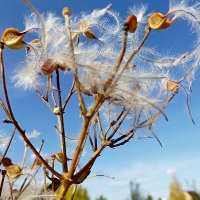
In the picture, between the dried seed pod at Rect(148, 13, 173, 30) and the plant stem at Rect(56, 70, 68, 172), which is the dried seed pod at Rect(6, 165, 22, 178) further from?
the dried seed pod at Rect(148, 13, 173, 30)

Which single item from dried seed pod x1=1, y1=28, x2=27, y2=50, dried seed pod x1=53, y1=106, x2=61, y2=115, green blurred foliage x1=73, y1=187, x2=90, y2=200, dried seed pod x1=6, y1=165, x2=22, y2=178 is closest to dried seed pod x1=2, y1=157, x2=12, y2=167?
dried seed pod x1=6, y1=165, x2=22, y2=178

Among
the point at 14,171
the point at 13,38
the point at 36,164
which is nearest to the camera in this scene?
the point at 13,38

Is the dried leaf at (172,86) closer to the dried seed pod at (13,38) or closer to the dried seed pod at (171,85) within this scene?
the dried seed pod at (171,85)

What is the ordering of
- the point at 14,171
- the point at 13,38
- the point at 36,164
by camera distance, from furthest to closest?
1. the point at 36,164
2. the point at 14,171
3. the point at 13,38

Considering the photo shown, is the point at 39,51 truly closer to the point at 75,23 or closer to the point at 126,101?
the point at 75,23

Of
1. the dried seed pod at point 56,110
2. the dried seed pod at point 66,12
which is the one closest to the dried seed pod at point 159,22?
the dried seed pod at point 66,12

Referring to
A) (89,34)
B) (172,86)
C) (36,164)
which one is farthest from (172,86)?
(36,164)

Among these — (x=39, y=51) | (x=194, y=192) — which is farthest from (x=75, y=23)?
(x=194, y=192)

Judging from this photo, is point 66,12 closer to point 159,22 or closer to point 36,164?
point 159,22

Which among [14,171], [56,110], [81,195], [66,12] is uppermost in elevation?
[81,195]
